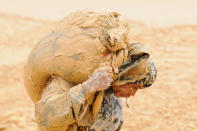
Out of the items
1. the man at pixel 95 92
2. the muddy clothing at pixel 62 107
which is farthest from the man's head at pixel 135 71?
the muddy clothing at pixel 62 107

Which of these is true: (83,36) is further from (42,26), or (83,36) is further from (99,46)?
(42,26)

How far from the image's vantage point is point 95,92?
2.27 m

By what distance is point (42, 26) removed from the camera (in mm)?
9031

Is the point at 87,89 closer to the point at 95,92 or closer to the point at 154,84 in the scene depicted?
the point at 95,92

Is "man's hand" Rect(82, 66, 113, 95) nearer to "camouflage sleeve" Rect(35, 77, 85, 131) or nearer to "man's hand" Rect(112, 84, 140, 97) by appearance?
"camouflage sleeve" Rect(35, 77, 85, 131)

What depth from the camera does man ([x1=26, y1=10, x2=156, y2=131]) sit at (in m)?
1.94

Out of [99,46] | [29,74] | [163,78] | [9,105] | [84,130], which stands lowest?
[9,105]

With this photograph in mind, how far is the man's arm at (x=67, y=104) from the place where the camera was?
6.31 feet

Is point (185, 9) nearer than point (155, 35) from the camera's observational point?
No

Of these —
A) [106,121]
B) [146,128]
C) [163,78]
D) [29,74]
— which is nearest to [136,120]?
[146,128]

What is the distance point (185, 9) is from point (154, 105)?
19.4ft

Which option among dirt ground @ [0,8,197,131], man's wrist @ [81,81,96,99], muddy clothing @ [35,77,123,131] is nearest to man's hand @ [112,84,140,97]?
muddy clothing @ [35,77,123,131]

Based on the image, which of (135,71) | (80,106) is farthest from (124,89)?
(80,106)

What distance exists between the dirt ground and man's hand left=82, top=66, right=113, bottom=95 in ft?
2.84
